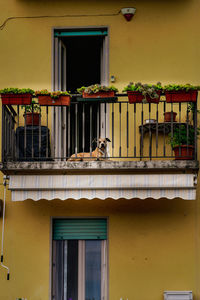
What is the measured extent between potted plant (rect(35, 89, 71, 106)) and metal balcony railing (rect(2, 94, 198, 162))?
0.21 metres

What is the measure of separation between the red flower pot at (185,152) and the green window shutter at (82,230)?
6.04 ft

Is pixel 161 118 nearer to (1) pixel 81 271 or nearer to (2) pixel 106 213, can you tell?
(2) pixel 106 213

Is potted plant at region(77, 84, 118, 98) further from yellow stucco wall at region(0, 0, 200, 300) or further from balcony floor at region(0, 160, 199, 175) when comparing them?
yellow stucco wall at region(0, 0, 200, 300)

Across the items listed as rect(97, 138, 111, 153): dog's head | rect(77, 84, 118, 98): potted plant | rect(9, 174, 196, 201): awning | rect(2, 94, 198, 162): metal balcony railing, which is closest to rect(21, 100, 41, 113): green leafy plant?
rect(2, 94, 198, 162): metal balcony railing

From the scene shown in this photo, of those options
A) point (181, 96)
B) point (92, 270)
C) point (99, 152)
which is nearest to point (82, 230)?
point (92, 270)

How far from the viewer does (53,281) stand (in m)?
11.0

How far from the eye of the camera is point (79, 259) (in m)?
11.0

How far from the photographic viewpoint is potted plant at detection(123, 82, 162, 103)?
10109 mm

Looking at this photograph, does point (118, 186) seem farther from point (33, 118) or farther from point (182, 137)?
point (33, 118)

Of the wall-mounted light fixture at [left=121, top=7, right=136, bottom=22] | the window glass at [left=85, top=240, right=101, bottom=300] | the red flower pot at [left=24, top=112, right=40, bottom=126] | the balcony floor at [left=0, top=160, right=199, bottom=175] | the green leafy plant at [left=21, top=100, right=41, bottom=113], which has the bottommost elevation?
the window glass at [left=85, top=240, right=101, bottom=300]

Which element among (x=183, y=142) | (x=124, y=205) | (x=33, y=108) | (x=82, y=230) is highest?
(x=33, y=108)

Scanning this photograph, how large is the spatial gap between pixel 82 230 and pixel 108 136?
5.74ft

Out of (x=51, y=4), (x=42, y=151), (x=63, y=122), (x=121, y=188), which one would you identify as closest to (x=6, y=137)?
→ (x=42, y=151)

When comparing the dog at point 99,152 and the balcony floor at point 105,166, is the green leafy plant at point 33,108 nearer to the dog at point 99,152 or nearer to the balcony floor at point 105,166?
the dog at point 99,152
